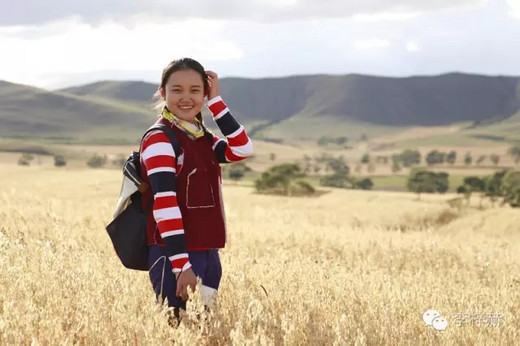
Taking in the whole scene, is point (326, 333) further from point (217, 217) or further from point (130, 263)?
point (130, 263)

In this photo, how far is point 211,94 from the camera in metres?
3.89

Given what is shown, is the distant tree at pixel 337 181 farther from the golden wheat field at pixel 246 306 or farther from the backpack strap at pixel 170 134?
the backpack strap at pixel 170 134

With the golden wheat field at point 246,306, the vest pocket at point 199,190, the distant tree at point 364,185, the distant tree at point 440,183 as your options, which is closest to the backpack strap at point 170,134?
the vest pocket at point 199,190

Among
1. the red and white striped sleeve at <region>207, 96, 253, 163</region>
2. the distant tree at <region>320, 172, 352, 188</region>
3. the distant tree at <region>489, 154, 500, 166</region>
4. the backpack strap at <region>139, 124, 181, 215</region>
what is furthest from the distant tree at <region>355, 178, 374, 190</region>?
the backpack strap at <region>139, 124, 181, 215</region>

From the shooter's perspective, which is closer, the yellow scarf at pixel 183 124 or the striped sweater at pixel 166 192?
the striped sweater at pixel 166 192

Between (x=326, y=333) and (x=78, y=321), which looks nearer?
(x=78, y=321)

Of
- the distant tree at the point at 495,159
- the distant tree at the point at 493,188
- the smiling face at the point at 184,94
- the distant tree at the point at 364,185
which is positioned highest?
the smiling face at the point at 184,94

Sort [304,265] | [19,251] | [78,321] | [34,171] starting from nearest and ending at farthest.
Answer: [78,321]
[19,251]
[304,265]
[34,171]

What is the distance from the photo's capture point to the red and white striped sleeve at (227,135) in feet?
12.6

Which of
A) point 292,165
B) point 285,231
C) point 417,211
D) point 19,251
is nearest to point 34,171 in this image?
point 292,165

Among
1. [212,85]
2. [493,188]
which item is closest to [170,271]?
[212,85]

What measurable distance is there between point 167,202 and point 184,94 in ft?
2.44

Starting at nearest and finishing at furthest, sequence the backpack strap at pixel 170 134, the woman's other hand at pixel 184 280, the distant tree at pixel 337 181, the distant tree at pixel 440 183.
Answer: the woman's other hand at pixel 184 280 → the backpack strap at pixel 170 134 → the distant tree at pixel 440 183 → the distant tree at pixel 337 181

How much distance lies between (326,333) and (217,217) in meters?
0.94
